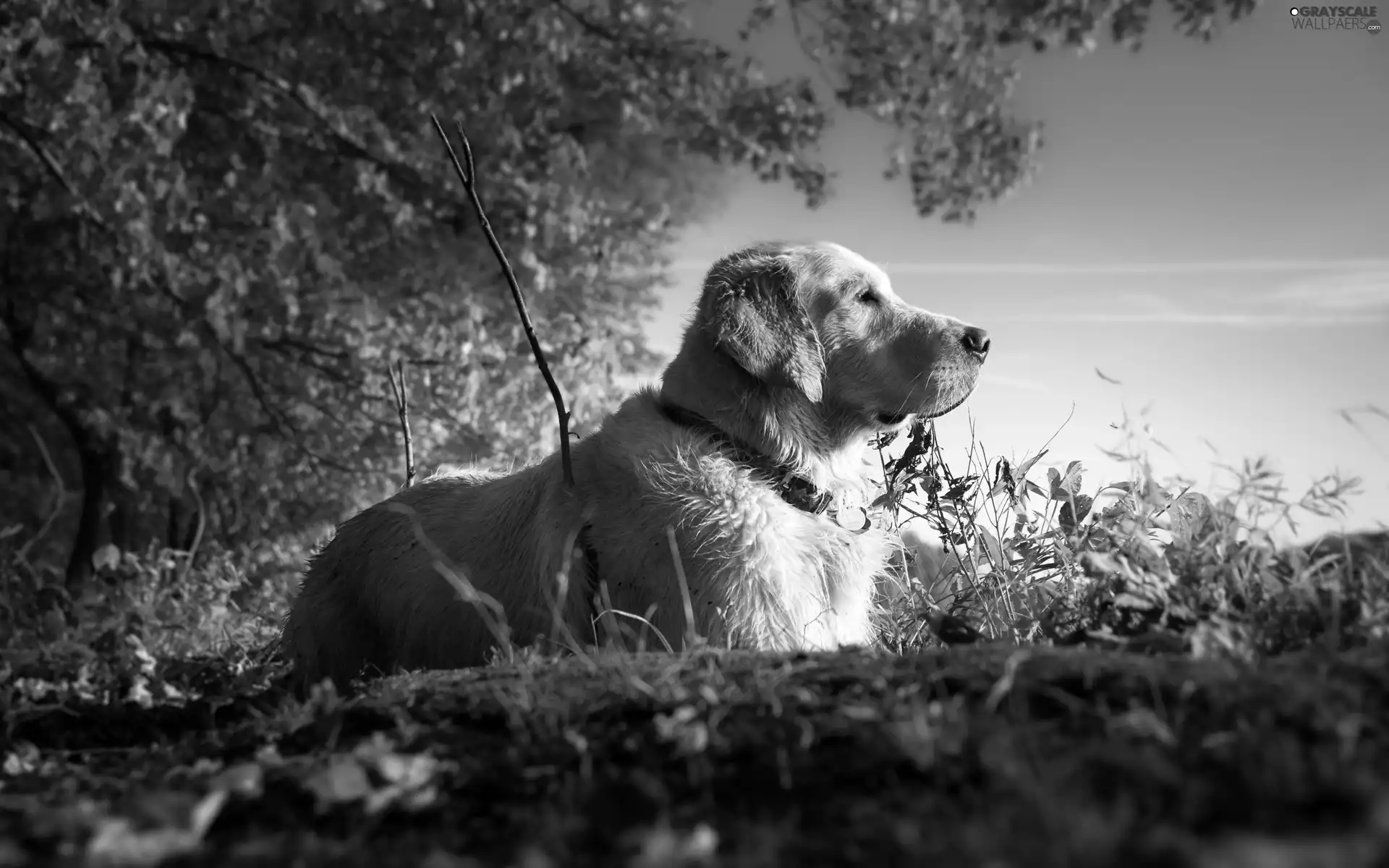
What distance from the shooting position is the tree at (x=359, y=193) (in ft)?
37.2

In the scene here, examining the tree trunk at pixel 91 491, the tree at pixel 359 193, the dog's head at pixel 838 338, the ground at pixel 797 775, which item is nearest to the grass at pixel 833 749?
the ground at pixel 797 775

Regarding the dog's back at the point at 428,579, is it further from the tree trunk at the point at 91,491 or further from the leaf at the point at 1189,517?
the tree trunk at the point at 91,491

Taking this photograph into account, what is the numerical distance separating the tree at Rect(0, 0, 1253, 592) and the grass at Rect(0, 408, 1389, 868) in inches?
331

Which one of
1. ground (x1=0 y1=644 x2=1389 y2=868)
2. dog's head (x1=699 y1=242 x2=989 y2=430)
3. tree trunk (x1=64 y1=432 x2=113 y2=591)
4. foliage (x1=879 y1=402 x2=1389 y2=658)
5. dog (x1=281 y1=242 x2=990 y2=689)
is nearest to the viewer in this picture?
ground (x1=0 y1=644 x2=1389 y2=868)

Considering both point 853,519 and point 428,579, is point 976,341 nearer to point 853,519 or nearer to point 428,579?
point 853,519

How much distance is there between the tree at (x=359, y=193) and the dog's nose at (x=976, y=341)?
680cm

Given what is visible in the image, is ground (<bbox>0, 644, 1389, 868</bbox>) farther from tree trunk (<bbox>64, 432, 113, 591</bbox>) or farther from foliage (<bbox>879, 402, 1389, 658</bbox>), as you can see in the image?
tree trunk (<bbox>64, 432, 113, 591</bbox>)

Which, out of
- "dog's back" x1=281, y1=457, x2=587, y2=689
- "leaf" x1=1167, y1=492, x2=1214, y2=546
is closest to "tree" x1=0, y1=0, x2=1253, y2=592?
"dog's back" x1=281, y1=457, x2=587, y2=689

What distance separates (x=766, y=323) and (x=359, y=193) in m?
9.03

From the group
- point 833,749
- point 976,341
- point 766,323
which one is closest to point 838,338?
point 766,323

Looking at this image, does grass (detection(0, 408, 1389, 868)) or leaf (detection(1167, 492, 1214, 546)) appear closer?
grass (detection(0, 408, 1389, 868))

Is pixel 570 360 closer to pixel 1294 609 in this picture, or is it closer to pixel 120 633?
pixel 120 633

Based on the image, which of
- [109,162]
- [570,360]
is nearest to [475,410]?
[570,360]

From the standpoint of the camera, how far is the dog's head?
4.48m
